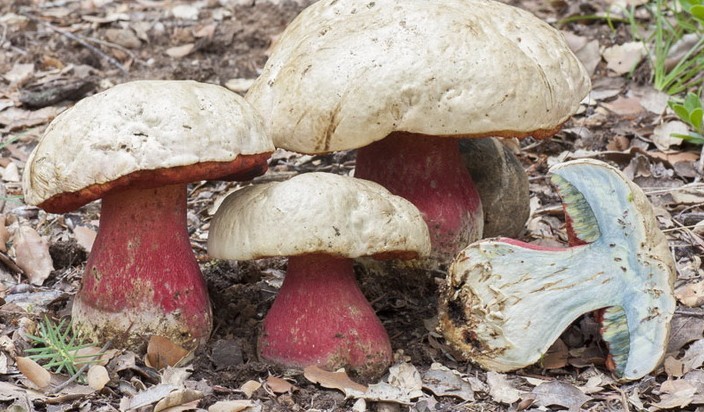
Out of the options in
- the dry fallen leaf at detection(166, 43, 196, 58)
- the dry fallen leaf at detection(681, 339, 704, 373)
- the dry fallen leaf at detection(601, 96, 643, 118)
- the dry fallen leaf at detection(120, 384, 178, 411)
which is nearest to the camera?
the dry fallen leaf at detection(120, 384, 178, 411)

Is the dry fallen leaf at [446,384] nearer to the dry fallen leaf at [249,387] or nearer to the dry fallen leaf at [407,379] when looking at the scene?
the dry fallen leaf at [407,379]

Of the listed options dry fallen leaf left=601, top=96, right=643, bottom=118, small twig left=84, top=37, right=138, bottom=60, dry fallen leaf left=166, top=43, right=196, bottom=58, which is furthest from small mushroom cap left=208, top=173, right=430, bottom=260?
small twig left=84, top=37, right=138, bottom=60

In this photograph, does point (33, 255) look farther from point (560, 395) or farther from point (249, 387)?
point (560, 395)

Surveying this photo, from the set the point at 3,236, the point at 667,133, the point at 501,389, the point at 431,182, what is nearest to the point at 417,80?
the point at 431,182

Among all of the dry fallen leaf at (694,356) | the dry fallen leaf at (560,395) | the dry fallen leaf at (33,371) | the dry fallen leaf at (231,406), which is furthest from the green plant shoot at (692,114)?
the dry fallen leaf at (33,371)

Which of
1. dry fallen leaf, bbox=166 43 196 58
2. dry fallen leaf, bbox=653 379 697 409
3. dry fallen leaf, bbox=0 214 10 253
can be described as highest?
dry fallen leaf, bbox=653 379 697 409

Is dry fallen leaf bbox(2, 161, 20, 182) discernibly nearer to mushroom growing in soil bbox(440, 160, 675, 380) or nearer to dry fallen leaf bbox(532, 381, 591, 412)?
mushroom growing in soil bbox(440, 160, 675, 380)
